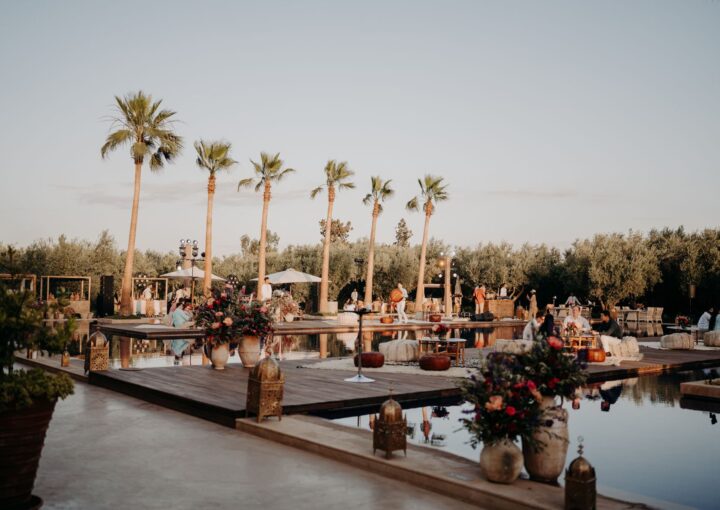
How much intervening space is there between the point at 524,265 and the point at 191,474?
4091 cm

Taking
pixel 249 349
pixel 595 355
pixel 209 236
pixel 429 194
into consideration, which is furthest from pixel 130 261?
pixel 595 355

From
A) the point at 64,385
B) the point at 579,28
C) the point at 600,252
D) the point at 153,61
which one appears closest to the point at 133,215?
the point at 153,61

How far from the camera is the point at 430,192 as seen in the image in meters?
46.6

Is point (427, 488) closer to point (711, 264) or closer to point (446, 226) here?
point (711, 264)

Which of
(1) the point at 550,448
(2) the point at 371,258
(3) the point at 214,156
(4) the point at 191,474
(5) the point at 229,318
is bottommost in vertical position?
(4) the point at 191,474

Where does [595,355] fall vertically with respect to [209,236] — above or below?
below

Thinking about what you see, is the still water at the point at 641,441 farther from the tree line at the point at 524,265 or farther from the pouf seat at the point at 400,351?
the tree line at the point at 524,265

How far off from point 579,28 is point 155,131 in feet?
64.9

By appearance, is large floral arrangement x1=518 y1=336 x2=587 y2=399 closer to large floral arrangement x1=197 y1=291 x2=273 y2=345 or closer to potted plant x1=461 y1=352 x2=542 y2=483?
potted plant x1=461 y1=352 x2=542 y2=483

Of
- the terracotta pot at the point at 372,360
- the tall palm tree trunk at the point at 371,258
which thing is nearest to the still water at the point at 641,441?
the terracotta pot at the point at 372,360

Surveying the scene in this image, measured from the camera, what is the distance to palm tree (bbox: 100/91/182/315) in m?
31.8

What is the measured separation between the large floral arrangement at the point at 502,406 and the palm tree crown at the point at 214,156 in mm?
31440

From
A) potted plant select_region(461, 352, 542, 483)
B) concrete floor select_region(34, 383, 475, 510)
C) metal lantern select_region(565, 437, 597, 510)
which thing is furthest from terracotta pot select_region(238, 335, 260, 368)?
metal lantern select_region(565, 437, 597, 510)

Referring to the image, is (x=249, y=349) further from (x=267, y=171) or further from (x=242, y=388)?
(x=267, y=171)
